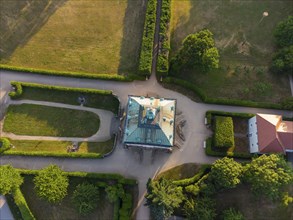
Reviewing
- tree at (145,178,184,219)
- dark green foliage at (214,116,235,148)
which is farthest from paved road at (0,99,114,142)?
dark green foliage at (214,116,235,148)

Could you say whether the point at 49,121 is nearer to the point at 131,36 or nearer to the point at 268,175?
the point at 131,36

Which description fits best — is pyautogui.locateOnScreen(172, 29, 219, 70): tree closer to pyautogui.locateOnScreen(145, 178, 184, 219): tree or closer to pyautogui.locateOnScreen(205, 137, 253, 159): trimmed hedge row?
pyautogui.locateOnScreen(205, 137, 253, 159): trimmed hedge row

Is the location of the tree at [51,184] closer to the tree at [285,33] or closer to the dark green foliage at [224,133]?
the dark green foliage at [224,133]

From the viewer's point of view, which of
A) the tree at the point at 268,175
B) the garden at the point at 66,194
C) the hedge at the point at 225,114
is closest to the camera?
the tree at the point at 268,175

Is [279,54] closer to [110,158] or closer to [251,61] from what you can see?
[251,61]

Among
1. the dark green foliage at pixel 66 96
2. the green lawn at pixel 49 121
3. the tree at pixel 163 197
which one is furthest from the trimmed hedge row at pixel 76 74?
the tree at pixel 163 197

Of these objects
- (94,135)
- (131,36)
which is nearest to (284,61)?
(131,36)
